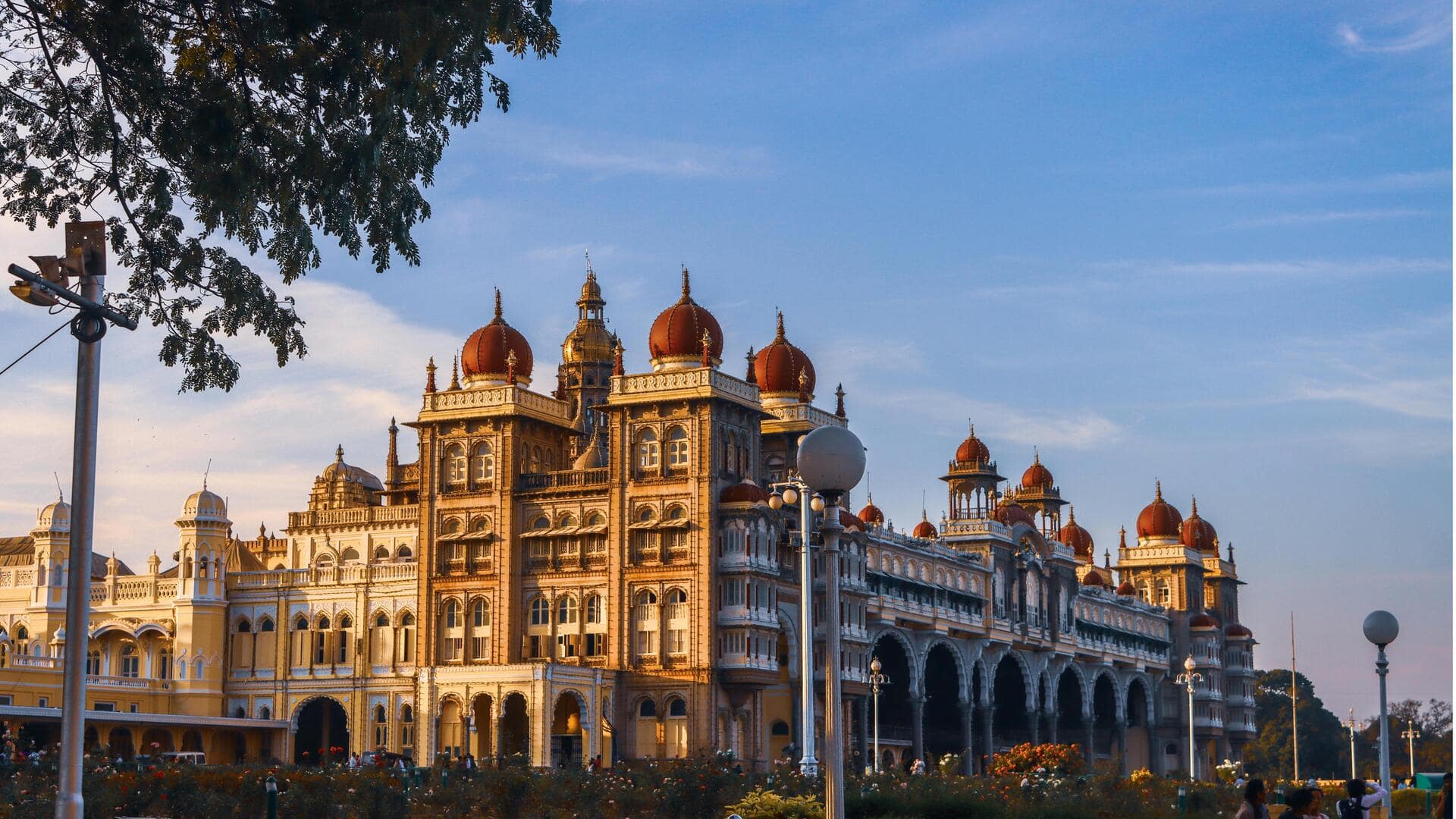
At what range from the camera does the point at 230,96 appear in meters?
20.5

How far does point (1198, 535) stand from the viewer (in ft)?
428

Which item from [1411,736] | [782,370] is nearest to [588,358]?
[782,370]

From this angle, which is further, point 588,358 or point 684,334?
point 588,358

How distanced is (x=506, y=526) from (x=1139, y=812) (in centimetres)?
4475

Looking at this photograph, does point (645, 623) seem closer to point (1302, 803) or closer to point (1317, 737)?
point (1302, 803)

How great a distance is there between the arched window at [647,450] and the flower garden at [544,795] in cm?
3539

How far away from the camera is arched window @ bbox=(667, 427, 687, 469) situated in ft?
237

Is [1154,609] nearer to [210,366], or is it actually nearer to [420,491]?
[420,491]

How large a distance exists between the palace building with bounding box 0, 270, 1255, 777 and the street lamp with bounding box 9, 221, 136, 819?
1794 inches

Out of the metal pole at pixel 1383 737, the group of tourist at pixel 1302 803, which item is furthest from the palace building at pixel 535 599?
the group of tourist at pixel 1302 803

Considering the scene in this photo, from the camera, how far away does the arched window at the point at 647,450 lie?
72750mm

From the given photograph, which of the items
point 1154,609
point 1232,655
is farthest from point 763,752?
point 1232,655

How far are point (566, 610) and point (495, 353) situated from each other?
38.0 ft

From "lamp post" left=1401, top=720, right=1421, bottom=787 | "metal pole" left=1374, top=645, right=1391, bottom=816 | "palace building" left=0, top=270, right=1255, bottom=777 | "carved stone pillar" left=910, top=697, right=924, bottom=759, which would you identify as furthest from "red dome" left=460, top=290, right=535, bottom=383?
"metal pole" left=1374, top=645, right=1391, bottom=816
